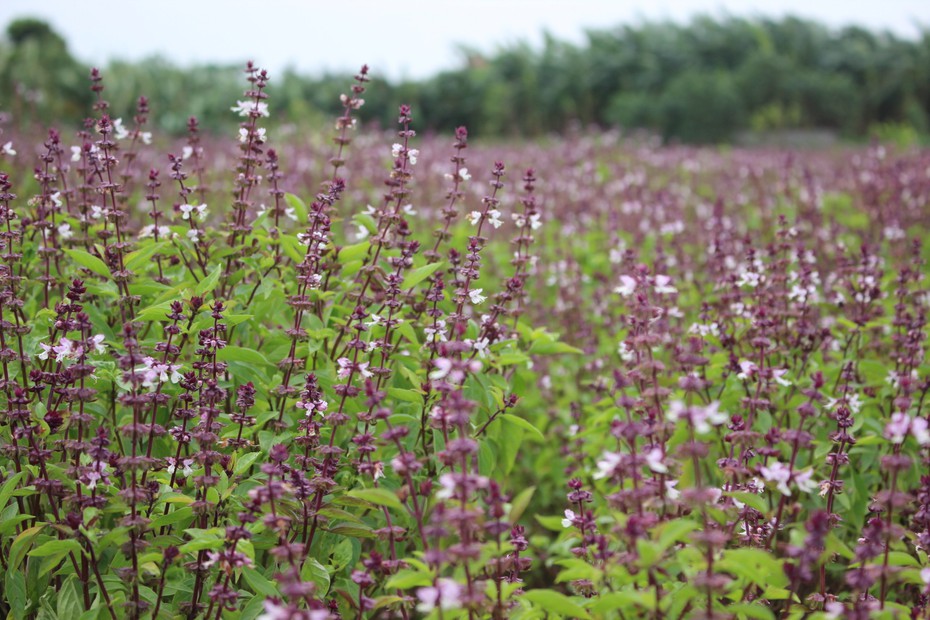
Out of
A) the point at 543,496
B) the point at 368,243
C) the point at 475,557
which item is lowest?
the point at 543,496

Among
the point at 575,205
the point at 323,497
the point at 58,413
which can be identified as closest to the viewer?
the point at 58,413

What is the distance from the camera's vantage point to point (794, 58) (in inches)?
1124

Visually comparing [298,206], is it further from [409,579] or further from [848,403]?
[848,403]

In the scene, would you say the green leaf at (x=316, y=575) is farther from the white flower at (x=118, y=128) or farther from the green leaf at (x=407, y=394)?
the white flower at (x=118, y=128)

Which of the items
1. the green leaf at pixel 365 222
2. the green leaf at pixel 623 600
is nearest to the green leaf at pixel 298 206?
the green leaf at pixel 365 222

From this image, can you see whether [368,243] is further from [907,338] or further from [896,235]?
[896,235]

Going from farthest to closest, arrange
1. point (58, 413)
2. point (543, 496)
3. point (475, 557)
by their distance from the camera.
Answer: point (543, 496), point (58, 413), point (475, 557)

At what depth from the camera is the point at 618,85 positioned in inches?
1082

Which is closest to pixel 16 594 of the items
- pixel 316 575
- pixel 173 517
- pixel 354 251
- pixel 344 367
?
pixel 173 517

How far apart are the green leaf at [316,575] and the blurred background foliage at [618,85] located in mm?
20567

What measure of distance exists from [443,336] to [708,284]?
310 centimetres

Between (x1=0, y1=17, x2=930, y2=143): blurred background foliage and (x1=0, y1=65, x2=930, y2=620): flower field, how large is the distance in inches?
761

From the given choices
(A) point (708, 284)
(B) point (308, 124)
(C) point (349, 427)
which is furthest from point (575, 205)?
(B) point (308, 124)

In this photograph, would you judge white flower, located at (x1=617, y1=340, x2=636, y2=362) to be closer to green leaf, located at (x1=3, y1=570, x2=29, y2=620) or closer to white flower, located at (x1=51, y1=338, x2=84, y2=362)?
white flower, located at (x1=51, y1=338, x2=84, y2=362)
